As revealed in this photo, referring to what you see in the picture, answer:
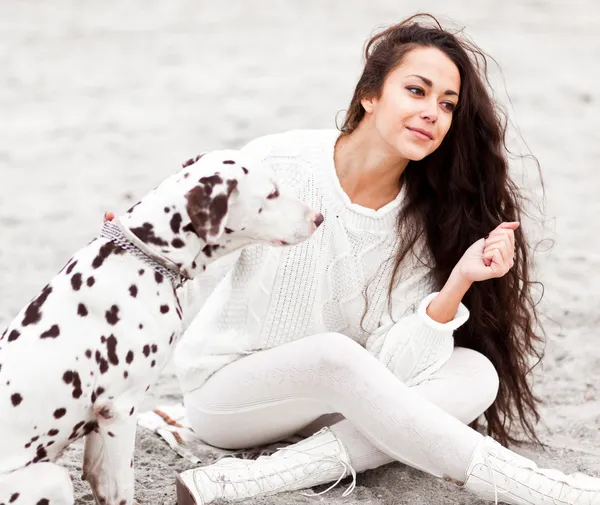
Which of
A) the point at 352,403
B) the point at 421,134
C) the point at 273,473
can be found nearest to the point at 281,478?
the point at 273,473

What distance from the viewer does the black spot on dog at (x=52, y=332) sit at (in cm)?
273

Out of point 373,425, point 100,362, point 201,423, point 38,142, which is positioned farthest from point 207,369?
point 38,142

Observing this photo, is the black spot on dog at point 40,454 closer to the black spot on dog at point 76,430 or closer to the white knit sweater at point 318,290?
the black spot on dog at point 76,430

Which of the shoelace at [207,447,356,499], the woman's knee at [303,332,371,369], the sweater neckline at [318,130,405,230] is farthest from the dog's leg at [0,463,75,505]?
the sweater neckline at [318,130,405,230]

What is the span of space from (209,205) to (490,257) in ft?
3.76

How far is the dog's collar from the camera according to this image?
9.37ft

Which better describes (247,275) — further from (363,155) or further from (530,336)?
(530,336)

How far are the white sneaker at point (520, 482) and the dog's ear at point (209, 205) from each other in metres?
1.16

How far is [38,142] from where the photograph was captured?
7.23 meters

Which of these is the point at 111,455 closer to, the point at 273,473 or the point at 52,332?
the point at 52,332

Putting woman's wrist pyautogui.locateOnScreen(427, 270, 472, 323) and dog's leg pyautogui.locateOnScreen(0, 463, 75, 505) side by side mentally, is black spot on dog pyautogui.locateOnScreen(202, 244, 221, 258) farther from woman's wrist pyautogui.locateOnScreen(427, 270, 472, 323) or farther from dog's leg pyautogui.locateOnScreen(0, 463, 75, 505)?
woman's wrist pyautogui.locateOnScreen(427, 270, 472, 323)

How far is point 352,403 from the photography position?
3354 millimetres

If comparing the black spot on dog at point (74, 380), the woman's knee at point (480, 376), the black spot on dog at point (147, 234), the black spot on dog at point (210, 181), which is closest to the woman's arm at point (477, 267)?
the woman's knee at point (480, 376)

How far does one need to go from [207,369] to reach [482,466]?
1.09 metres
